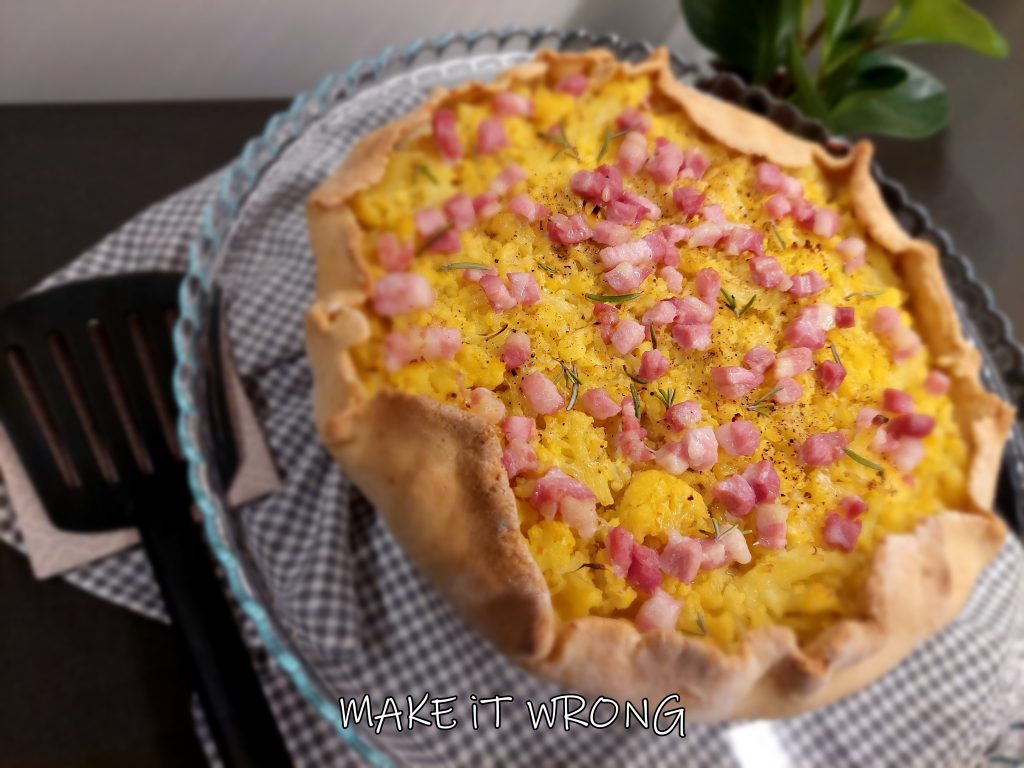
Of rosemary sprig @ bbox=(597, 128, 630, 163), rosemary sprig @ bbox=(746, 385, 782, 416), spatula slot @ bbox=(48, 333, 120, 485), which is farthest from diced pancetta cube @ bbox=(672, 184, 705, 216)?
spatula slot @ bbox=(48, 333, 120, 485)

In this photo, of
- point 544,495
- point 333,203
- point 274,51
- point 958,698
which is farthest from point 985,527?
point 274,51

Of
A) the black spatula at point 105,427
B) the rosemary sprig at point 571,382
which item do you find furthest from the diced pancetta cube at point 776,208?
the black spatula at point 105,427

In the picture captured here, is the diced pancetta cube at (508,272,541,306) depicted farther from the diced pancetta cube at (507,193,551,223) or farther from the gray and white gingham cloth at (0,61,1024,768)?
the gray and white gingham cloth at (0,61,1024,768)

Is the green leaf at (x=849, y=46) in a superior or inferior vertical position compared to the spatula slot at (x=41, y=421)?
superior

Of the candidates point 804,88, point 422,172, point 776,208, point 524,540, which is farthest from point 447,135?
point 804,88

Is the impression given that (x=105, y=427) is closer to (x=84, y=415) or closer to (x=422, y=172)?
(x=84, y=415)

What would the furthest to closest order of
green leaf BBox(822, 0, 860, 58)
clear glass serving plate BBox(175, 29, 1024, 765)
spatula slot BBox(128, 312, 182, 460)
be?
green leaf BBox(822, 0, 860, 58) < spatula slot BBox(128, 312, 182, 460) < clear glass serving plate BBox(175, 29, 1024, 765)

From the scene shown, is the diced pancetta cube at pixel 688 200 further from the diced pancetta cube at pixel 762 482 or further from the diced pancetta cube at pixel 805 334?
the diced pancetta cube at pixel 762 482
